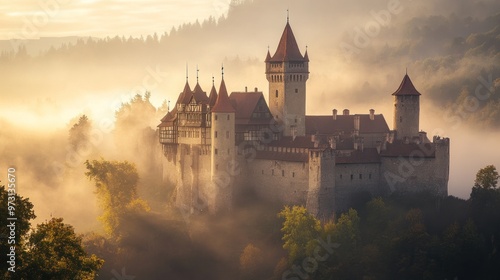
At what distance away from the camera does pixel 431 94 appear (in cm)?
17200

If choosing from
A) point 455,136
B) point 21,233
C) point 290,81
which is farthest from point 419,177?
point 455,136

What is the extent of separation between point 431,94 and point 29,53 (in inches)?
2520

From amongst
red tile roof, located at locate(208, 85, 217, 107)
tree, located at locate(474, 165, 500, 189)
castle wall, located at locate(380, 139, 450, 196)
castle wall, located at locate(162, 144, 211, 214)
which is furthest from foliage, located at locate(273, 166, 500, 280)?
red tile roof, located at locate(208, 85, 217, 107)

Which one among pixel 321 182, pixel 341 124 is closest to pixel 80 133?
pixel 341 124

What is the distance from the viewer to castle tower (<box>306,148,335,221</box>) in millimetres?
88625

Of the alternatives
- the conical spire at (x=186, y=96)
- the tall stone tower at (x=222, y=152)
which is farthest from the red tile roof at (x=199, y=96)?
the tall stone tower at (x=222, y=152)

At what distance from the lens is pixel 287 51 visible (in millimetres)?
99875

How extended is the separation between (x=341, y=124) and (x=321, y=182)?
14.1m

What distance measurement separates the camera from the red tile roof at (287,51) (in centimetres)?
9925

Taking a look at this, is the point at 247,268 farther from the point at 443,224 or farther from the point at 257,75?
the point at 257,75

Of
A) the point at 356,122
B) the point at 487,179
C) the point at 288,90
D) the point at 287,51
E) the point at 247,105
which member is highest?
the point at 287,51

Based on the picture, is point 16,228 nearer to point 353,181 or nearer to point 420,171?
point 353,181

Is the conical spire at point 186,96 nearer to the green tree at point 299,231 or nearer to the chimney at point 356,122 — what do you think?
the chimney at point 356,122

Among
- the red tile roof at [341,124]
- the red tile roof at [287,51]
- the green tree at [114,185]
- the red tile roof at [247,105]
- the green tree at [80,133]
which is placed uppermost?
the red tile roof at [287,51]
